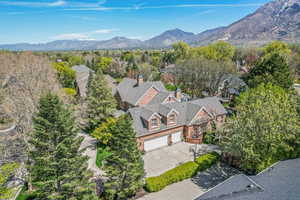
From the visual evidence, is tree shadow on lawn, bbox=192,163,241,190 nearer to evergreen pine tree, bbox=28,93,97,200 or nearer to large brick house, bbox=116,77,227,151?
large brick house, bbox=116,77,227,151

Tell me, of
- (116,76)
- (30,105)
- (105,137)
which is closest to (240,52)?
(116,76)

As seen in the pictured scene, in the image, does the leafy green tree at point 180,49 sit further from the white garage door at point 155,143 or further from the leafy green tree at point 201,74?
the white garage door at point 155,143

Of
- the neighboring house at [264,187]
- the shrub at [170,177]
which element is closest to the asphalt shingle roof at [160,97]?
the shrub at [170,177]

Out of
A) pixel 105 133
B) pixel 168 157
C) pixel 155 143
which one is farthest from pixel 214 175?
pixel 105 133

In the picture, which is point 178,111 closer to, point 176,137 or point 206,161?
point 176,137

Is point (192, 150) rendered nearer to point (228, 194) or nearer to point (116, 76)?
point (228, 194)
